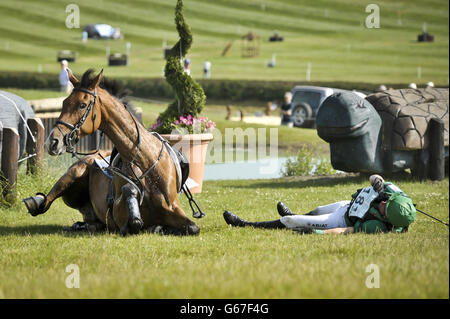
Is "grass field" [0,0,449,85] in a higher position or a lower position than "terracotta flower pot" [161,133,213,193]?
higher

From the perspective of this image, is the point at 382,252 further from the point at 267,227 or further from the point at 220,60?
the point at 220,60

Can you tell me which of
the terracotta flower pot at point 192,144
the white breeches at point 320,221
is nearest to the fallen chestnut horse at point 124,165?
the white breeches at point 320,221

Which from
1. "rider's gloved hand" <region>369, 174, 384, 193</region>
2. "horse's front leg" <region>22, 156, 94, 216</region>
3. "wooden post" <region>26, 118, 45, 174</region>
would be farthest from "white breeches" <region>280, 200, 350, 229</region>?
"wooden post" <region>26, 118, 45, 174</region>

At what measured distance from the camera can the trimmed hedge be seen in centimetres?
4103

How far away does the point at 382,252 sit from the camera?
6121 millimetres

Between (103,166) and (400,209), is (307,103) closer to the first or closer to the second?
(103,166)

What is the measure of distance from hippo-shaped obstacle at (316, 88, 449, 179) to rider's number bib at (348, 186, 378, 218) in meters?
5.37

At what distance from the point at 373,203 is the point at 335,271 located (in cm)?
229

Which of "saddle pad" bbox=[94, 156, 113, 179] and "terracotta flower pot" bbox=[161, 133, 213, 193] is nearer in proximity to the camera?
"saddle pad" bbox=[94, 156, 113, 179]

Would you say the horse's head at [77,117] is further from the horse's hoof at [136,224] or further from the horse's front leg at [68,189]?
the horse's front leg at [68,189]

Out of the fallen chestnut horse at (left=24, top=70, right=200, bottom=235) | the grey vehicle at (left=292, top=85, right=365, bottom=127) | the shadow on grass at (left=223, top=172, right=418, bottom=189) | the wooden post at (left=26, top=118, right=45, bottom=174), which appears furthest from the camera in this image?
the grey vehicle at (left=292, top=85, right=365, bottom=127)

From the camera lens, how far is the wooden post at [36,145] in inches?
454

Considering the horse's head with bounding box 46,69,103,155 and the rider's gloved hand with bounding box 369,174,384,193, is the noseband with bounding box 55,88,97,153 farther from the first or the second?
the rider's gloved hand with bounding box 369,174,384,193

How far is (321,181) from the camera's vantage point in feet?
49.5
